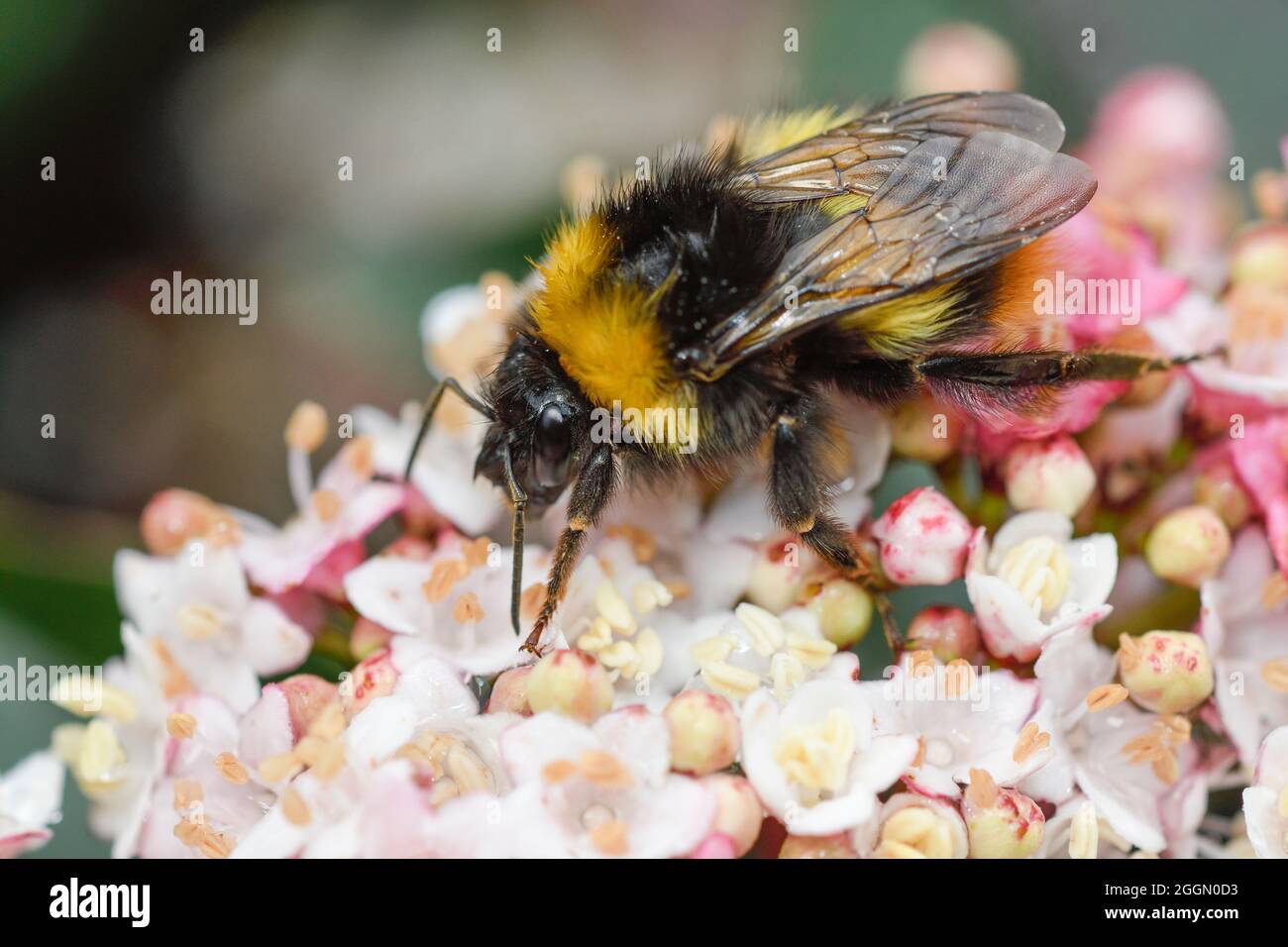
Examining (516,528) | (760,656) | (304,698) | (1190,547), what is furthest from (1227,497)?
(304,698)

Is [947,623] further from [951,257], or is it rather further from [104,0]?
[104,0]

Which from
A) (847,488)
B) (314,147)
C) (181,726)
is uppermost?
(314,147)

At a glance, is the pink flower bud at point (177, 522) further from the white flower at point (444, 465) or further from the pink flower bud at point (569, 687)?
the pink flower bud at point (569, 687)

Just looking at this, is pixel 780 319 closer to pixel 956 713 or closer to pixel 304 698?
pixel 956 713

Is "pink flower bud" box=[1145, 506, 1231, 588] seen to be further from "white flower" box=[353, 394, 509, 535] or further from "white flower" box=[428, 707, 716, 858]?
"white flower" box=[353, 394, 509, 535]

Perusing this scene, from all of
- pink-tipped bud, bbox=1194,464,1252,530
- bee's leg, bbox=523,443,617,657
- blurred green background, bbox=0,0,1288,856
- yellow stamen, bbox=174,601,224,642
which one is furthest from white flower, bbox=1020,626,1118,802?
blurred green background, bbox=0,0,1288,856
